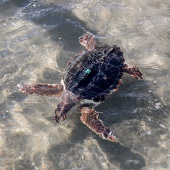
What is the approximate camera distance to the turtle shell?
5.39m

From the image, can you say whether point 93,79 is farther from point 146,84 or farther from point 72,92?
point 146,84

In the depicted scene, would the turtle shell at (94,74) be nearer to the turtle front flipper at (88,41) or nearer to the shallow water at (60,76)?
the shallow water at (60,76)

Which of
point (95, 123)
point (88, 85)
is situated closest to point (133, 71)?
point (88, 85)

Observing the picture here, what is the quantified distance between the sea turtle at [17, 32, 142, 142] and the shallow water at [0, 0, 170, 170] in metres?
0.38

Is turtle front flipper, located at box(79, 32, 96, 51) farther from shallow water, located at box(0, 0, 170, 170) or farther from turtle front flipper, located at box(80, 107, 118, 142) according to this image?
turtle front flipper, located at box(80, 107, 118, 142)

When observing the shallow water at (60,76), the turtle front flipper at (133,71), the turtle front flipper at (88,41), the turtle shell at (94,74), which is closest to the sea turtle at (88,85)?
the turtle shell at (94,74)

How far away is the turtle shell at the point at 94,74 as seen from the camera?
17.7 ft

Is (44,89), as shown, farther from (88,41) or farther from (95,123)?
(88,41)

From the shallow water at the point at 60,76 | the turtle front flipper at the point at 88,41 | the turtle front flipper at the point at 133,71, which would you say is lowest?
the shallow water at the point at 60,76

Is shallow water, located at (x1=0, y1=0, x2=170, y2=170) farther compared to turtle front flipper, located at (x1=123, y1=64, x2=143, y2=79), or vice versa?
turtle front flipper, located at (x1=123, y1=64, x2=143, y2=79)

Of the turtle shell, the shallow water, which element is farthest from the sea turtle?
the shallow water

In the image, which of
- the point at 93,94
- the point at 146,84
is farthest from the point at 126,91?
the point at 93,94

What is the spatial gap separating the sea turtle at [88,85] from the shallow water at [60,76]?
0.38 meters

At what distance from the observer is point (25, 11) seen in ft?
27.9
